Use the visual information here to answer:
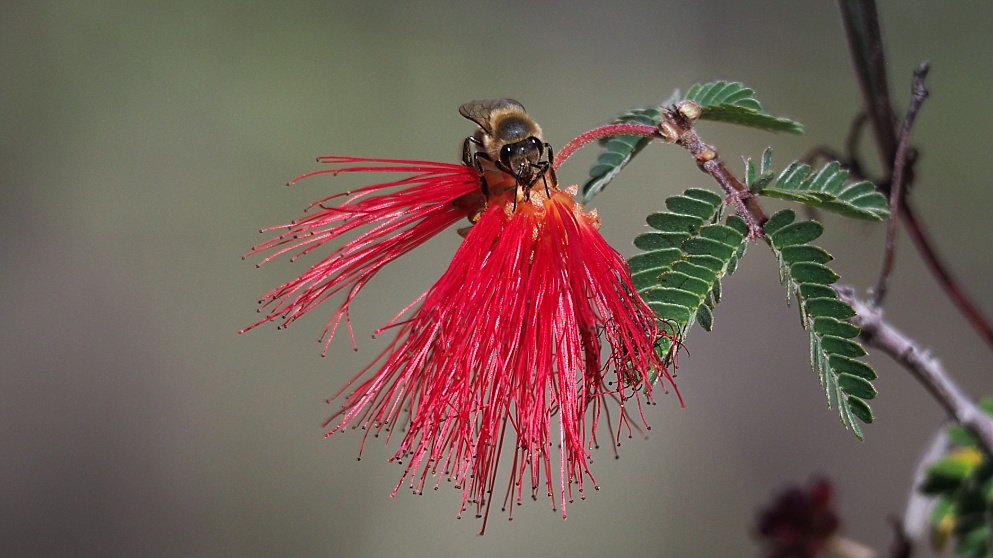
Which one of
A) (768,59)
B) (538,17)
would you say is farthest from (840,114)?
(538,17)

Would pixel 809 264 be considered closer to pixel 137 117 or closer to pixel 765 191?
pixel 765 191

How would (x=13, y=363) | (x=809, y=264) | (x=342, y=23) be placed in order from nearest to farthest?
1. (x=809, y=264)
2. (x=13, y=363)
3. (x=342, y=23)

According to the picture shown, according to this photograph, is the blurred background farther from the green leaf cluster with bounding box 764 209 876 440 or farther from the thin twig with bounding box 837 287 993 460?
the green leaf cluster with bounding box 764 209 876 440

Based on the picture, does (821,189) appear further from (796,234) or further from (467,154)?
(467,154)

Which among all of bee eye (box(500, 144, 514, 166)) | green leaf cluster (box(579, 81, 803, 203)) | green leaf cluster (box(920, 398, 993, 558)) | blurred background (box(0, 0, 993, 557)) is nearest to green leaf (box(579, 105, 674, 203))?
green leaf cluster (box(579, 81, 803, 203))

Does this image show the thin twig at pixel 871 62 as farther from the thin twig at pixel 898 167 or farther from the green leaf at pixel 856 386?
the green leaf at pixel 856 386

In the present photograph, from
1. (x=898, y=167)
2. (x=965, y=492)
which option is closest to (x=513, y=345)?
(x=898, y=167)
